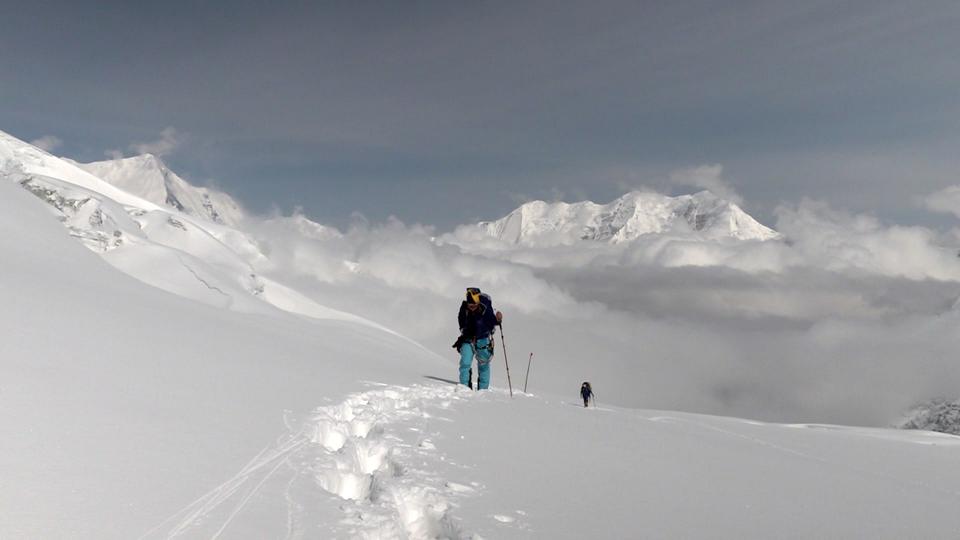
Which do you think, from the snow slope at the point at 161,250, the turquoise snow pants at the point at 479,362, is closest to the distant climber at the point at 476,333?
the turquoise snow pants at the point at 479,362

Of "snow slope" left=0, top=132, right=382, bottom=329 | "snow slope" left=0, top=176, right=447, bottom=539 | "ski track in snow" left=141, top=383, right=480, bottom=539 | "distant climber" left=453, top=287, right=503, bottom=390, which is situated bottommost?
"ski track in snow" left=141, top=383, right=480, bottom=539

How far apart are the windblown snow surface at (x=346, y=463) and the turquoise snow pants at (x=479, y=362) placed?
18.2ft

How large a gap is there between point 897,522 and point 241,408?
6.93 meters

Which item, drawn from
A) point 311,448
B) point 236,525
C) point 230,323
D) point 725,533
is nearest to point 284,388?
point 311,448

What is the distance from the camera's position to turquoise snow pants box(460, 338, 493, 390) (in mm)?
15344

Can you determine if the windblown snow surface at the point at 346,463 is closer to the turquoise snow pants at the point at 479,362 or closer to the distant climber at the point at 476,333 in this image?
the turquoise snow pants at the point at 479,362

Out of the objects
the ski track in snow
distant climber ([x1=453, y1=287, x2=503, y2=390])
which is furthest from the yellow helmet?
the ski track in snow

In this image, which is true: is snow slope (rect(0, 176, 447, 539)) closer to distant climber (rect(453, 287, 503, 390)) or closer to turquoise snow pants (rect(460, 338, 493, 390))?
turquoise snow pants (rect(460, 338, 493, 390))

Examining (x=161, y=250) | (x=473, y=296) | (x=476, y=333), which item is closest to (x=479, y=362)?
(x=476, y=333)

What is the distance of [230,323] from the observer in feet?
53.8

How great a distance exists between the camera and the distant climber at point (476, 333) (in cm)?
1554

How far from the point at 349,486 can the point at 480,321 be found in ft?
34.6

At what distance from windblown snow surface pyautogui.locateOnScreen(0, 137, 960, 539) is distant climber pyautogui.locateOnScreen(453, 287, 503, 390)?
5798 millimetres

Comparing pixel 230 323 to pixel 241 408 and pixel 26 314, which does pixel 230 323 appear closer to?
pixel 26 314
